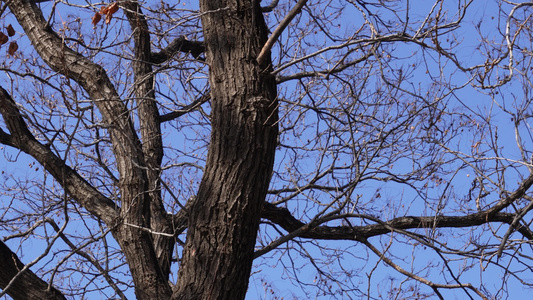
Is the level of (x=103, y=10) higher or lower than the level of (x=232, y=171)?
higher

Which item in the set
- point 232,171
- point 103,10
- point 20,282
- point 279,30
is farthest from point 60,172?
point 279,30

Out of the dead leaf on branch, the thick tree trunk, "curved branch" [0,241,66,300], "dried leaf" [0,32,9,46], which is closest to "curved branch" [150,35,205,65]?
the dead leaf on branch

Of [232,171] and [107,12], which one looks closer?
[232,171]

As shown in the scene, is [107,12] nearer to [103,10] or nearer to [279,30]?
[103,10]

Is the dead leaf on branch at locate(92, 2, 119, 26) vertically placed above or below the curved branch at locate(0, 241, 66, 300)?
above

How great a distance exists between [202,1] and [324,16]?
7.03 ft

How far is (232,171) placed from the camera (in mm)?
3906

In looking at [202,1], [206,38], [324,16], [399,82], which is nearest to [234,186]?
[206,38]

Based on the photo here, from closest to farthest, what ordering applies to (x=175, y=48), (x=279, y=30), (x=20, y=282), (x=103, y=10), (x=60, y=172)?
(x=279, y=30) → (x=20, y=282) → (x=103, y=10) → (x=60, y=172) → (x=175, y=48)

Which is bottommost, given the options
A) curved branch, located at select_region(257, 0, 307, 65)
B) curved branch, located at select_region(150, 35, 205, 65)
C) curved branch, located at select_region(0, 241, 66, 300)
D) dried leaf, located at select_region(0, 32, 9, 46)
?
curved branch, located at select_region(0, 241, 66, 300)

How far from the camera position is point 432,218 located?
18.7 feet

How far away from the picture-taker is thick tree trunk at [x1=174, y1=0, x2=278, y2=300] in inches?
151

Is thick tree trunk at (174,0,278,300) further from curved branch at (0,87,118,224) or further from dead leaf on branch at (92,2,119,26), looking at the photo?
curved branch at (0,87,118,224)

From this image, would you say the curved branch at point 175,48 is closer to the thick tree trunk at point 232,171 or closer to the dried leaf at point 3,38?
the dried leaf at point 3,38
